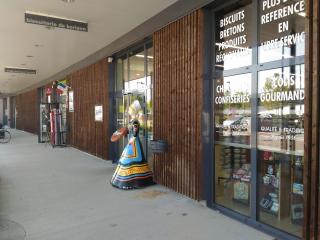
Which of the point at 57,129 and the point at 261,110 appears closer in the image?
the point at 261,110

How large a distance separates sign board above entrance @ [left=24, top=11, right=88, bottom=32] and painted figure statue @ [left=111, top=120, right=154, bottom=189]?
219cm

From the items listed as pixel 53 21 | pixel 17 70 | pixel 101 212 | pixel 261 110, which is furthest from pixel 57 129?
pixel 261 110

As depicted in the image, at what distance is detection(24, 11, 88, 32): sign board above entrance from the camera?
5117 millimetres

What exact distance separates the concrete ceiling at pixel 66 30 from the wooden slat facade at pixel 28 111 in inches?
355

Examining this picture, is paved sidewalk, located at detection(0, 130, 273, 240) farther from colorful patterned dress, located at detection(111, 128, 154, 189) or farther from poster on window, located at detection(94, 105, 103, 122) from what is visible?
poster on window, located at detection(94, 105, 103, 122)

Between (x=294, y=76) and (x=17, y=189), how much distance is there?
491 centimetres

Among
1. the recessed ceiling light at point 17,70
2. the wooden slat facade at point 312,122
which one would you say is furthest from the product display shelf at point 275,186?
the recessed ceiling light at point 17,70

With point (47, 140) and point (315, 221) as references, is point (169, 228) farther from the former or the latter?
point (47, 140)

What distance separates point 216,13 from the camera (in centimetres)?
443

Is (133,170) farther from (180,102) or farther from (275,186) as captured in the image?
(275,186)

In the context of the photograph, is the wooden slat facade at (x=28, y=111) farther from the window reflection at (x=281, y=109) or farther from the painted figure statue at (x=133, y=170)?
the window reflection at (x=281, y=109)

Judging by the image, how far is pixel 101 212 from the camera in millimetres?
4203

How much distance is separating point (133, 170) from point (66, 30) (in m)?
3.23

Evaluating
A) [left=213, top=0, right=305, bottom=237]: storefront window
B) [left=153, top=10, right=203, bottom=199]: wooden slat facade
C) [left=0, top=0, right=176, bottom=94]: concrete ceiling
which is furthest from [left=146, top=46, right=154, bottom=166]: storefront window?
[left=213, top=0, right=305, bottom=237]: storefront window
